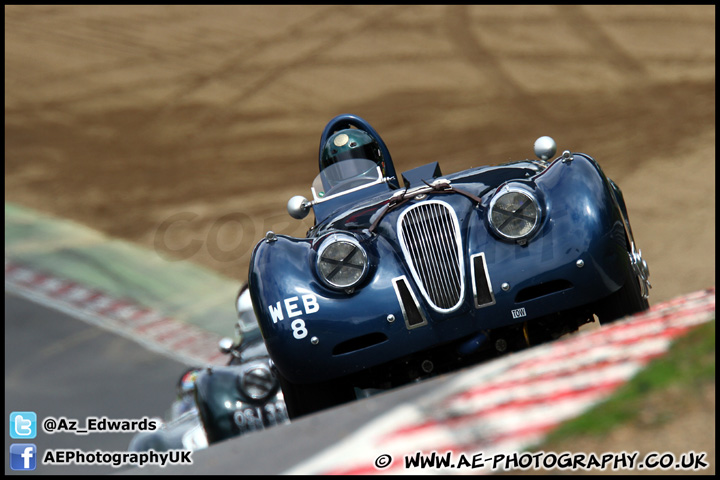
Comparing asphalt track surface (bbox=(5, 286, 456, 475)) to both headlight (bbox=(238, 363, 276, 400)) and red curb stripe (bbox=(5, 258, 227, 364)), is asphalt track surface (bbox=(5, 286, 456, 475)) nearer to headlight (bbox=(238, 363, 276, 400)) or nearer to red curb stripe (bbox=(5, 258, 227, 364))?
red curb stripe (bbox=(5, 258, 227, 364))

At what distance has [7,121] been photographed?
60.1ft

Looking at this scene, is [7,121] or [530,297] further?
[7,121]

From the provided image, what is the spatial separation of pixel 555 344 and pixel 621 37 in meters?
16.3

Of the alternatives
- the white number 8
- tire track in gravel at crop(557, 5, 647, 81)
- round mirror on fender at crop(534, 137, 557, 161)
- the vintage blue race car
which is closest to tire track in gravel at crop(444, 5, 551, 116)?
tire track in gravel at crop(557, 5, 647, 81)

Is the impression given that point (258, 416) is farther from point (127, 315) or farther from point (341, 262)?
point (127, 315)

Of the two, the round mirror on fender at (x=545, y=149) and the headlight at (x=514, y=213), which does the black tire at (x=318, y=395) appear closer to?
the headlight at (x=514, y=213)

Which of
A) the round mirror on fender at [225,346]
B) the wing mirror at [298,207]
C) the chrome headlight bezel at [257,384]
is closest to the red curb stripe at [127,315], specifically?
the round mirror on fender at [225,346]

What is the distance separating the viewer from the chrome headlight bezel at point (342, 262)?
5.32 meters

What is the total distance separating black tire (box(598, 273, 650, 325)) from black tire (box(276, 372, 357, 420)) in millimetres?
1562

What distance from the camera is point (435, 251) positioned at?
17.7 ft

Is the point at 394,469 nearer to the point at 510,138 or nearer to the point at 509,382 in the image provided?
the point at 509,382

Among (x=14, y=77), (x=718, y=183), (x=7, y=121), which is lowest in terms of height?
(x=718, y=183)

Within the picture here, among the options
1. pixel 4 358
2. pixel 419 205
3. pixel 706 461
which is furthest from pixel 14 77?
pixel 706 461

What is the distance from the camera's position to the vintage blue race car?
522 centimetres
